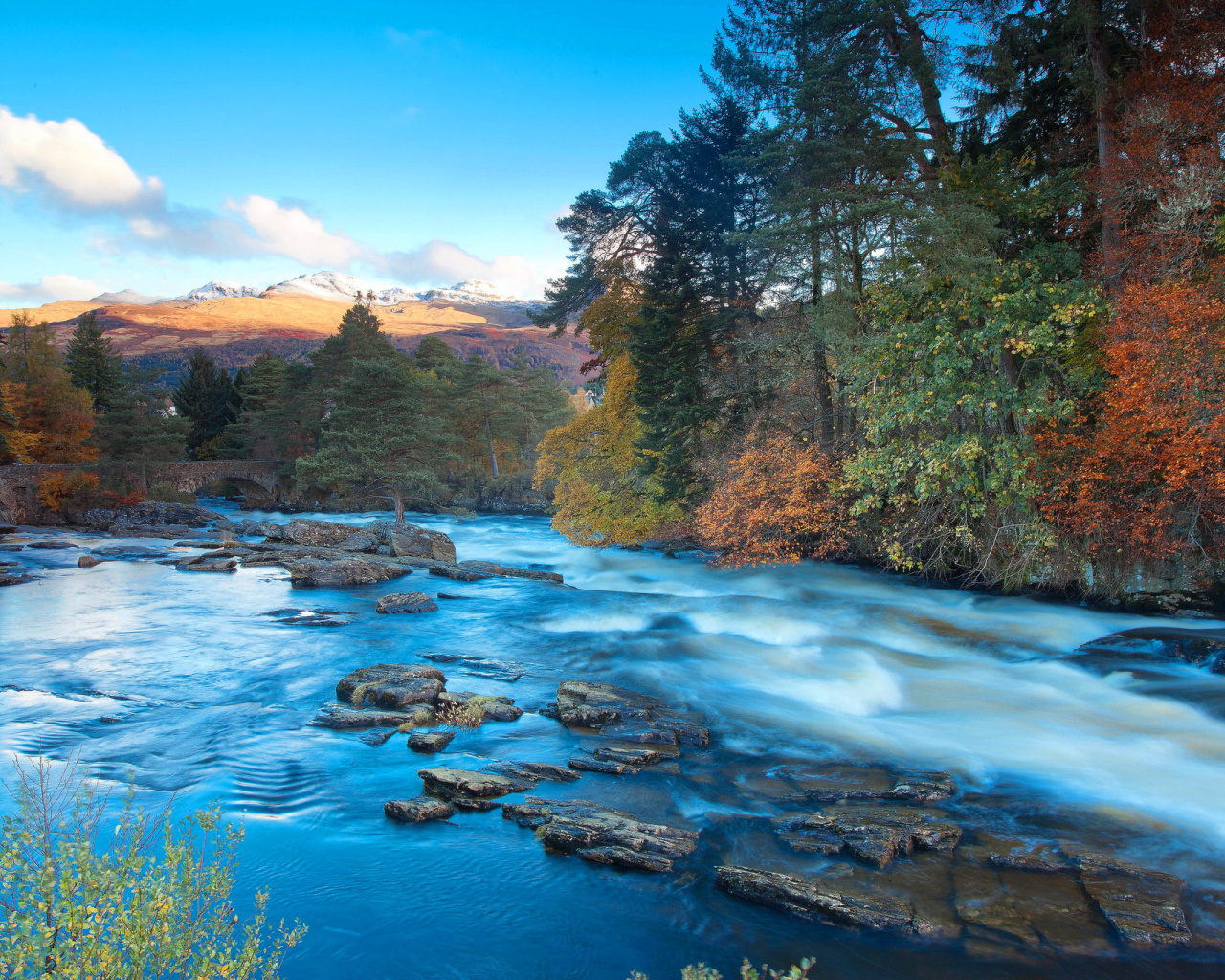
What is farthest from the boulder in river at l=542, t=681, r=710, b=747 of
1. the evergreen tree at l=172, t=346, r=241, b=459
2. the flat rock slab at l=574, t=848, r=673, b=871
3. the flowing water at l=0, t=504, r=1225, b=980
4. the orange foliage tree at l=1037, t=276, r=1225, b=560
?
the evergreen tree at l=172, t=346, r=241, b=459

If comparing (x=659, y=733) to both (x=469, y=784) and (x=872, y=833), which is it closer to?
(x=469, y=784)

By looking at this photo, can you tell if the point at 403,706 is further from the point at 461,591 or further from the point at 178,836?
the point at 461,591

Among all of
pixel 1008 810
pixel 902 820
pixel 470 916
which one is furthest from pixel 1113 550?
pixel 470 916

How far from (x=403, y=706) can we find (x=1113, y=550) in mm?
15755

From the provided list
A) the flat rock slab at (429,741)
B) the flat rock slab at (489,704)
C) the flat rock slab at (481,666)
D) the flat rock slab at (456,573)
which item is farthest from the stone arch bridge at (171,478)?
the flat rock slab at (429,741)

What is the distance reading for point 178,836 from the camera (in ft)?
22.0

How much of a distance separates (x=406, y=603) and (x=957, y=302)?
15.7 m

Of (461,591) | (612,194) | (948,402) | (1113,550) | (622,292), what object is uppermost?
(612,194)

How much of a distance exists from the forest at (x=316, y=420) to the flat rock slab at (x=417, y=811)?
80.7 ft

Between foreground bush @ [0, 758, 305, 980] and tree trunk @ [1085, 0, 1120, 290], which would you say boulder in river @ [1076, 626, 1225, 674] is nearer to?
tree trunk @ [1085, 0, 1120, 290]

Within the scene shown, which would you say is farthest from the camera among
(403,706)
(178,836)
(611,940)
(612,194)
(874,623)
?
(612,194)

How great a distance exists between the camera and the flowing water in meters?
5.68

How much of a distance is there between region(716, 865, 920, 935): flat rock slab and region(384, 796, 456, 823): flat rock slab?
317 cm

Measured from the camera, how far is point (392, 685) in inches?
425
